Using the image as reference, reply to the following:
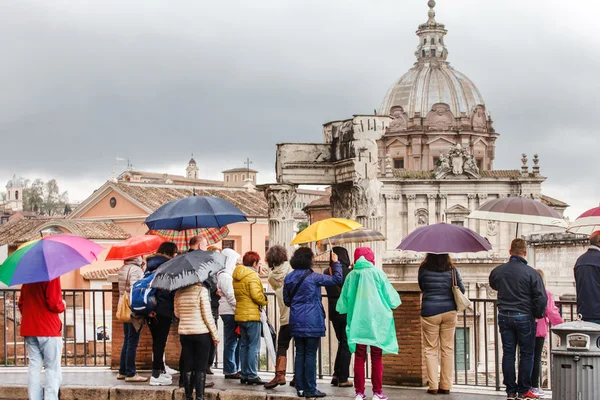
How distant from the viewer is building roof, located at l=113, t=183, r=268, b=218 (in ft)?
150

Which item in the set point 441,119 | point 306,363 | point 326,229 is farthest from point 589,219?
point 441,119

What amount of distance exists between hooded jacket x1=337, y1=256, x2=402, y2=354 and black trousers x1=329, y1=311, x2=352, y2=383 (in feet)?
2.41

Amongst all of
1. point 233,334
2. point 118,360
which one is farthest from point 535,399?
point 118,360

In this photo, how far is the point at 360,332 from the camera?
9562mm

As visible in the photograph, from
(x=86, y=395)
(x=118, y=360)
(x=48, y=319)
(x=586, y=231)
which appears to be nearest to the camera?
(x=48, y=319)

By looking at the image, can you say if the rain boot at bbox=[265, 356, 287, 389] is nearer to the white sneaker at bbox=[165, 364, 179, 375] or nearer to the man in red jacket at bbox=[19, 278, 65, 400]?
the white sneaker at bbox=[165, 364, 179, 375]

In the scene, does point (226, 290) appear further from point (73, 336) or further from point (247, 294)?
point (73, 336)

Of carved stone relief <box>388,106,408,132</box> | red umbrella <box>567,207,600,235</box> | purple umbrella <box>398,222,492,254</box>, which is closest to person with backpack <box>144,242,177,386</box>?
purple umbrella <box>398,222,492,254</box>

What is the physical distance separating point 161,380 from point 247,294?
151cm

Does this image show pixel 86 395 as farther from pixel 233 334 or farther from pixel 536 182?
pixel 536 182

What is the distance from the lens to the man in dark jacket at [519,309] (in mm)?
9297

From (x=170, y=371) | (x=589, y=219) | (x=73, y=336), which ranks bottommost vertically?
(x=73, y=336)

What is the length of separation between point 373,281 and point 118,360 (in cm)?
436

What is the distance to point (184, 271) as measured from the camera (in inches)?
370
